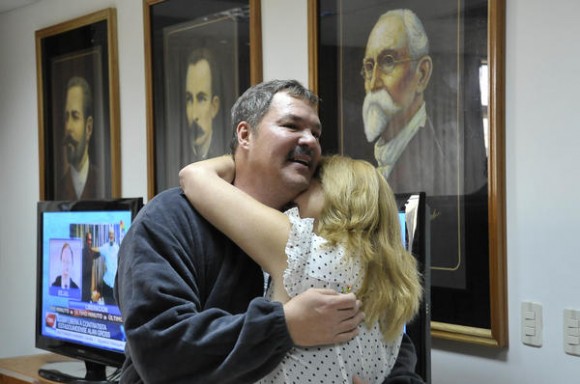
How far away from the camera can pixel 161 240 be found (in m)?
1.48

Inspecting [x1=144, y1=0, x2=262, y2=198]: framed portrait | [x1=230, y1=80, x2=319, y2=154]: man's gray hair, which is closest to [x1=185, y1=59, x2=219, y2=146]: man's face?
[x1=144, y1=0, x2=262, y2=198]: framed portrait

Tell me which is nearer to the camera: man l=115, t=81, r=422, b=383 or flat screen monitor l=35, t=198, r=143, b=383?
man l=115, t=81, r=422, b=383

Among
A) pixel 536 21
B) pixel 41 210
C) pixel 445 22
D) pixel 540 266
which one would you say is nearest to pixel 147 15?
pixel 41 210

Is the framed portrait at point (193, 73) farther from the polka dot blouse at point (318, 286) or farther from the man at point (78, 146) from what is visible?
the polka dot blouse at point (318, 286)

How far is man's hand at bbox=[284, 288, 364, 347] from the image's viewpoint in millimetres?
1369

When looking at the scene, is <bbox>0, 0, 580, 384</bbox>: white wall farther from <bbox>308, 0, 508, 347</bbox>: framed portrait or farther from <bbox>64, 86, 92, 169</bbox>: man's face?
<bbox>64, 86, 92, 169</bbox>: man's face

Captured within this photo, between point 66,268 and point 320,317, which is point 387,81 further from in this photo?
point 66,268

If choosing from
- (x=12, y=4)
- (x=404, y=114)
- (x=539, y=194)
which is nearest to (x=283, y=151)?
(x=539, y=194)

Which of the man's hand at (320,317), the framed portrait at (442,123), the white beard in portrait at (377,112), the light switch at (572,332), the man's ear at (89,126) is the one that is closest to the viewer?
the man's hand at (320,317)

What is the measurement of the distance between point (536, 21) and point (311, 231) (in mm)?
1117

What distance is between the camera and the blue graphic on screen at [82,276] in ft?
9.98

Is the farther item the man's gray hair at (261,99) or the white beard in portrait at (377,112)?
the white beard in portrait at (377,112)

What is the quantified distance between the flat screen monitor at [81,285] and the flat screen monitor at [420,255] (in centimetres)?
128

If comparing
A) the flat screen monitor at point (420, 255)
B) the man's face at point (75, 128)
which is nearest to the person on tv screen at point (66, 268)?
the man's face at point (75, 128)
